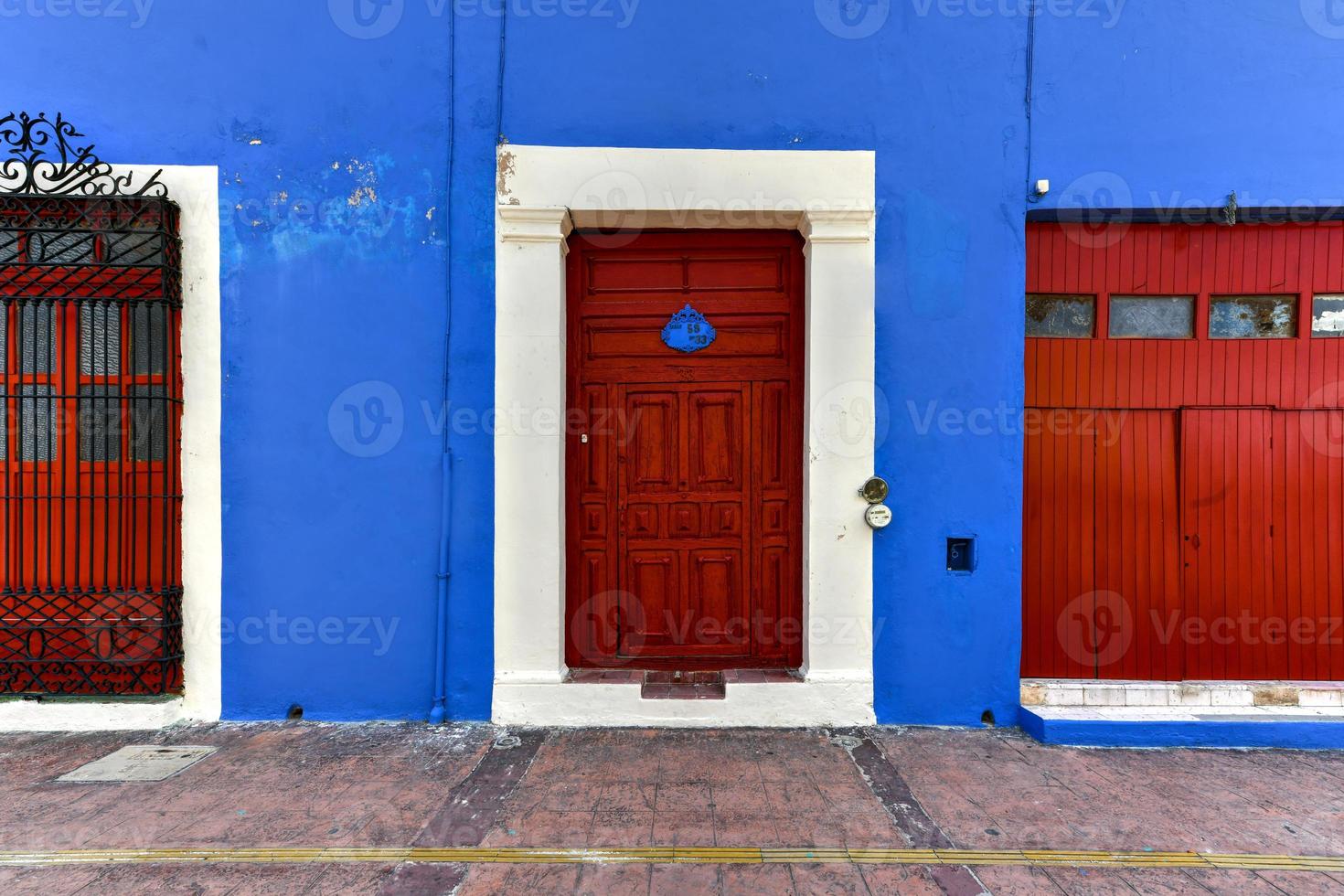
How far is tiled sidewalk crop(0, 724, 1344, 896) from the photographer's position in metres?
2.76

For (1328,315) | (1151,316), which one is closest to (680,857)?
(1151,316)

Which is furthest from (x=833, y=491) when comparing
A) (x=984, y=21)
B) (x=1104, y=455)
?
(x=984, y=21)

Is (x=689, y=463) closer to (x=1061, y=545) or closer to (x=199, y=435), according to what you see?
(x=1061, y=545)

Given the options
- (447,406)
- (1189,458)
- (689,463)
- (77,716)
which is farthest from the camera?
(689,463)

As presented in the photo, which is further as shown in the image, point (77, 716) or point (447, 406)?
point (447, 406)

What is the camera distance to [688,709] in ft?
13.6

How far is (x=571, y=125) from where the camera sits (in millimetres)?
4273

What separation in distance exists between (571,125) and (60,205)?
140 inches

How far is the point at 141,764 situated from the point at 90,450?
216 centimetres

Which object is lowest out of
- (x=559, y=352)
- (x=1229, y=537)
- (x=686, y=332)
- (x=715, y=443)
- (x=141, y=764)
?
(x=141, y=764)

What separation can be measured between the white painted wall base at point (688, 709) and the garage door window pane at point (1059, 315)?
2.82 m

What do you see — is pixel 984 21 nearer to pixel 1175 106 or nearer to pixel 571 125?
pixel 1175 106

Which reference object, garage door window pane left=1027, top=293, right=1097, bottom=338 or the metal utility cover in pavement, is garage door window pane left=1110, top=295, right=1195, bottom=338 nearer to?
garage door window pane left=1027, top=293, right=1097, bottom=338

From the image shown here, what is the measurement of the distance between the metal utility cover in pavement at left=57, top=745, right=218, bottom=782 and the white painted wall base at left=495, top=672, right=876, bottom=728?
5.99 ft
